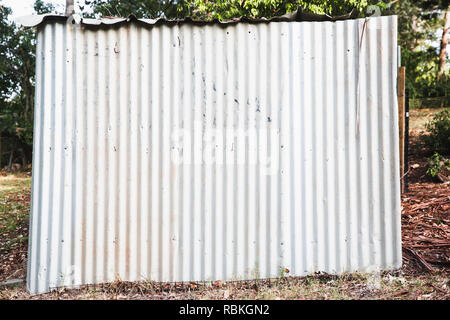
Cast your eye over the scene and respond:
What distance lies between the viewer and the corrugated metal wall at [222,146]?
3.52 metres

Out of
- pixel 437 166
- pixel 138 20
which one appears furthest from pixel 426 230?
pixel 138 20

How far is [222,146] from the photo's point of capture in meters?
3.57

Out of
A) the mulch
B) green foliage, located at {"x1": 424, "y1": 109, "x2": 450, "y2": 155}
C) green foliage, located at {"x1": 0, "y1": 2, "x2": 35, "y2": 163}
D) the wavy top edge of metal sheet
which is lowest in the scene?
the mulch

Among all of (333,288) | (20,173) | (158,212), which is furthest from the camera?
(20,173)

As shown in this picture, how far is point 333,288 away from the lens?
332cm

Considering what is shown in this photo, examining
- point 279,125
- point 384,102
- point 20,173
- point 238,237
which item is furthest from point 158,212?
point 20,173

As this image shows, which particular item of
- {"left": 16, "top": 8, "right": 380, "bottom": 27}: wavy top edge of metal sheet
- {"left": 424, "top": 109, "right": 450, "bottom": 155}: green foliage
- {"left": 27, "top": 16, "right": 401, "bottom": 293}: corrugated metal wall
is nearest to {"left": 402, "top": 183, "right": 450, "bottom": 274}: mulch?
{"left": 27, "top": 16, "right": 401, "bottom": 293}: corrugated metal wall

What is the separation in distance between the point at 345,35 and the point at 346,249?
94.1 inches

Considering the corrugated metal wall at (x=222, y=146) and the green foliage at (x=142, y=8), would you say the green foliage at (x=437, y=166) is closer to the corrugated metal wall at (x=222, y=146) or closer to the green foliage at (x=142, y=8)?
the corrugated metal wall at (x=222, y=146)

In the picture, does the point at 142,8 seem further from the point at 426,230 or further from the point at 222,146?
the point at 426,230

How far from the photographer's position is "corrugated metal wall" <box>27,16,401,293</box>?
352cm

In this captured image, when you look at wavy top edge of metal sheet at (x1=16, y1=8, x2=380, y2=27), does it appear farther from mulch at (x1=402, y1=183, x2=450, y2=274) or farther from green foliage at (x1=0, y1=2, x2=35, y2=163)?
green foliage at (x1=0, y1=2, x2=35, y2=163)

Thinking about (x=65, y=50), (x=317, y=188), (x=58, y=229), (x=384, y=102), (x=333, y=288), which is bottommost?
(x=333, y=288)

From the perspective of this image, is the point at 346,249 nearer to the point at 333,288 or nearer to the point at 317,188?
the point at 333,288
